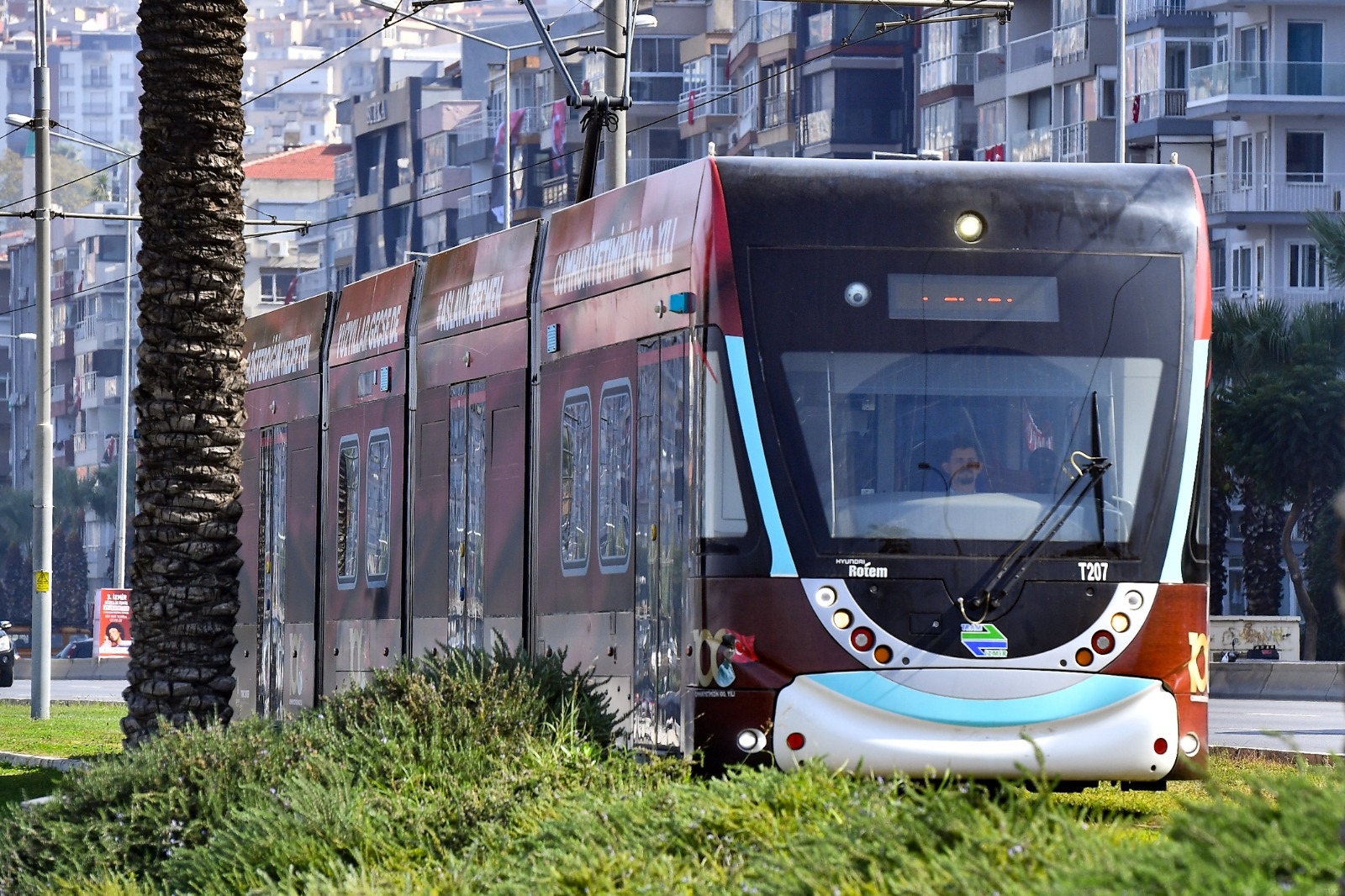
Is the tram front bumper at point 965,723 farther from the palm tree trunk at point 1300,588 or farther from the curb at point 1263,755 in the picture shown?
the palm tree trunk at point 1300,588

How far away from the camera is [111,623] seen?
47.2 m

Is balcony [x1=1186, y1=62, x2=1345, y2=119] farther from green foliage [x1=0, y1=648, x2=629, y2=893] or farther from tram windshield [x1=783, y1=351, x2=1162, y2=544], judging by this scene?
green foliage [x1=0, y1=648, x2=629, y2=893]

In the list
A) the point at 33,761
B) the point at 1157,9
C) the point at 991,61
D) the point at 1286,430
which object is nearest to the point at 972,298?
the point at 33,761

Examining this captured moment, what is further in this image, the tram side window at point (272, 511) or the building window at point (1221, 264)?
the building window at point (1221, 264)

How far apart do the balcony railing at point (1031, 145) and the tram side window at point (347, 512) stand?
182ft

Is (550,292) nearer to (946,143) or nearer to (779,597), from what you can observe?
(779,597)

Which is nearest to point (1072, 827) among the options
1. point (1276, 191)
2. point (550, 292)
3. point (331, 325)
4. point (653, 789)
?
point (653, 789)

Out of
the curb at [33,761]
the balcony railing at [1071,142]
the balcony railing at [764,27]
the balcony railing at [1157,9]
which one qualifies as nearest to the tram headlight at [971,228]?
the curb at [33,761]

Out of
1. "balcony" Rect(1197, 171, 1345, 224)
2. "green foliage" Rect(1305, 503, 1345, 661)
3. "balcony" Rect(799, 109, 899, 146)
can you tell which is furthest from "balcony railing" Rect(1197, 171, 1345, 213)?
"balcony" Rect(799, 109, 899, 146)

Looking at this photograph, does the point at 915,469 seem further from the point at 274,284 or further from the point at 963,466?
the point at 274,284

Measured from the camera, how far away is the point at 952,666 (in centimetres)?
1186

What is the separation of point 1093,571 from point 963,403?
3.16 feet

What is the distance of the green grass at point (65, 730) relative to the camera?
2400cm

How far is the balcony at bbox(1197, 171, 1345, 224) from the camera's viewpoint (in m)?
65.1
